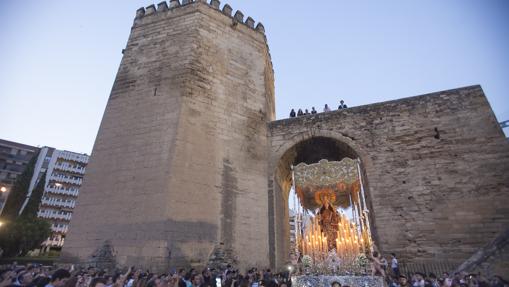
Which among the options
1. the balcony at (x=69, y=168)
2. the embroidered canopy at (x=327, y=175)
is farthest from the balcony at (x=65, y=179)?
the embroidered canopy at (x=327, y=175)

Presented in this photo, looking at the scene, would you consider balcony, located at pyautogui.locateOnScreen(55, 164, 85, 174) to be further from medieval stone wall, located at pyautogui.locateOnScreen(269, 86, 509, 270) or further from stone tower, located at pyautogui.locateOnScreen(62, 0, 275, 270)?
medieval stone wall, located at pyautogui.locateOnScreen(269, 86, 509, 270)

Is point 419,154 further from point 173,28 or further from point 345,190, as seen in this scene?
point 173,28

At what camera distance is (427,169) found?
26.2 feet

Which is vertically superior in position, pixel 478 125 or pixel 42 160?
pixel 42 160

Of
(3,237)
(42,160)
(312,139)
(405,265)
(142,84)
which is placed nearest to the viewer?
(405,265)

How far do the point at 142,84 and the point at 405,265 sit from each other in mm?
9175

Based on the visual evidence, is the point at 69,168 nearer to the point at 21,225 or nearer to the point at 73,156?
the point at 73,156

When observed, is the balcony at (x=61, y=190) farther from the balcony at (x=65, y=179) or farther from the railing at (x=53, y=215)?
the railing at (x=53, y=215)

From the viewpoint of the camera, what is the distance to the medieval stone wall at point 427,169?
280 inches

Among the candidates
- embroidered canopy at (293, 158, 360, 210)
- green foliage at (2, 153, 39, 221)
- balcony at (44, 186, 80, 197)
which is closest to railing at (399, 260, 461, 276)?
embroidered canopy at (293, 158, 360, 210)

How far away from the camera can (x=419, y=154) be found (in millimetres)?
8188

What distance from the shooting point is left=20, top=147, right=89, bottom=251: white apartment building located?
101 ft

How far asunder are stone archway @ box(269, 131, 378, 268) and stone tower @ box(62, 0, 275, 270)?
331 mm

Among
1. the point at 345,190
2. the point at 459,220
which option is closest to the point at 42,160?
the point at 345,190
